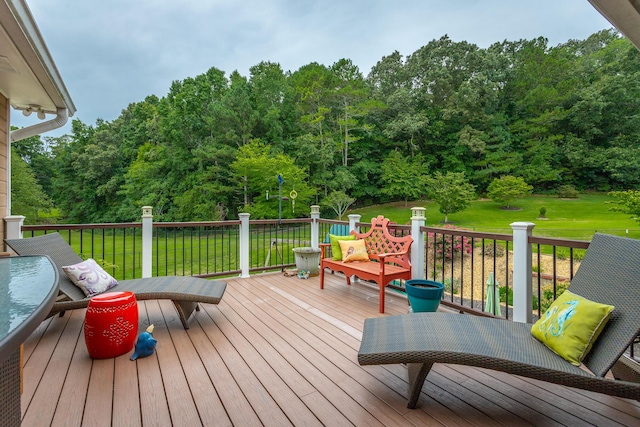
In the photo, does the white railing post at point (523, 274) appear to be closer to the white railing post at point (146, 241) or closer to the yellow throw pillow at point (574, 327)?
the yellow throw pillow at point (574, 327)

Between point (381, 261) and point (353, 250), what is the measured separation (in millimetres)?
738

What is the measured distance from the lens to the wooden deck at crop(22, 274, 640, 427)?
5.33 ft

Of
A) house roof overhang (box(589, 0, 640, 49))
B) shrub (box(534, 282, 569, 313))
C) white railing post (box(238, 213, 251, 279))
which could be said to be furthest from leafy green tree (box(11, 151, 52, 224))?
shrub (box(534, 282, 569, 313))

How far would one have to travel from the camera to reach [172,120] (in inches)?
625

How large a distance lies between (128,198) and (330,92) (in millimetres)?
13239

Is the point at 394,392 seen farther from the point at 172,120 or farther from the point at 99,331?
the point at 172,120

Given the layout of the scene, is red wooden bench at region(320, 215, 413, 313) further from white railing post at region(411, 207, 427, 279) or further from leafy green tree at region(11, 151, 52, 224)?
leafy green tree at region(11, 151, 52, 224)

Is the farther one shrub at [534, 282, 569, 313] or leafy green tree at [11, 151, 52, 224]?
leafy green tree at [11, 151, 52, 224]

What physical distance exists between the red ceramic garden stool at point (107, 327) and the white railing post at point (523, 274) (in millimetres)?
3175

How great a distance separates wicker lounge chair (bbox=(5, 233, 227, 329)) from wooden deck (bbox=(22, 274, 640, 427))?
10.6 inches

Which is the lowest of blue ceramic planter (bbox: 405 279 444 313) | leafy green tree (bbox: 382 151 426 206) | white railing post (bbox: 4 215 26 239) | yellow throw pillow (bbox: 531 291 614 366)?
blue ceramic planter (bbox: 405 279 444 313)

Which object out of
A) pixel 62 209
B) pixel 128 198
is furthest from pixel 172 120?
pixel 62 209

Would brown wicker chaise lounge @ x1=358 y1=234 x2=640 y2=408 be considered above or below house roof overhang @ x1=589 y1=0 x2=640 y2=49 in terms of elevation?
below

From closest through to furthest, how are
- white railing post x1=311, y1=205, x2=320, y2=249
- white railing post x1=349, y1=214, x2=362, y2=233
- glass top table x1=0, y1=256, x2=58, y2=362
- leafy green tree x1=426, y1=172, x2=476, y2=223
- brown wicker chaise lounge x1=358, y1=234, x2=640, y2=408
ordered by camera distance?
glass top table x1=0, y1=256, x2=58, y2=362 → brown wicker chaise lounge x1=358, y1=234, x2=640, y2=408 → white railing post x1=349, y1=214, x2=362, y2=233 → white railing post x1=311, y1=205, x2=320, y2=249 → leafy green tree x1=426, y1=172, x2=476, y2=223
